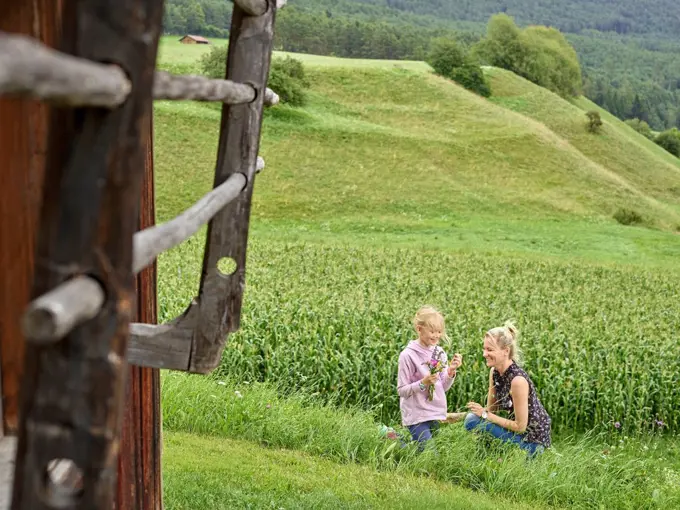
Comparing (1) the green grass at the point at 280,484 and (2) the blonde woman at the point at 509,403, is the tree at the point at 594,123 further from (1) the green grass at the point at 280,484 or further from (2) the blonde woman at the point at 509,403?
(1) the green grass at the point at 280,484

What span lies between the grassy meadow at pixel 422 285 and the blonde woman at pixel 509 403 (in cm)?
17

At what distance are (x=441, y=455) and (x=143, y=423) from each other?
332 centimetres

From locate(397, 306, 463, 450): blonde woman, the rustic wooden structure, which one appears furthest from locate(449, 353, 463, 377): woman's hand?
the rustic wooden structure

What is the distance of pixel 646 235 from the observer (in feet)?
107

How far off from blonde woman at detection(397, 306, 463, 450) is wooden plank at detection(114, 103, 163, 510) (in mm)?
2769

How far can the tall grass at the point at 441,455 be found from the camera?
229 inches

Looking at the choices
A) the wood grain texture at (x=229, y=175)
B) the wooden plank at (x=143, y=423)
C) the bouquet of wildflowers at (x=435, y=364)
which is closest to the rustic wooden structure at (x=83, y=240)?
the wood grain texture at (x=229, y=175)

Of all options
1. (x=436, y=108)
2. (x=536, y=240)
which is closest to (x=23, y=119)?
(x=536, y=240)

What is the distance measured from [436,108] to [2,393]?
44639mm

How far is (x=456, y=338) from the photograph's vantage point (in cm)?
998

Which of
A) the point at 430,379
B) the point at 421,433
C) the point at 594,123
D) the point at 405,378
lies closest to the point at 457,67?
the point at 594,123

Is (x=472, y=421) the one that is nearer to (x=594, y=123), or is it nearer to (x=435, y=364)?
(x=435, y=364)

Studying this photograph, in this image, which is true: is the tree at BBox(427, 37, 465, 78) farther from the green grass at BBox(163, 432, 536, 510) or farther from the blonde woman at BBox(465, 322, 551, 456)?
the green grass at BBox(163, 432, 536, 510)

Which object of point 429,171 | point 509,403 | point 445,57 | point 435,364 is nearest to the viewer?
point 435,364
